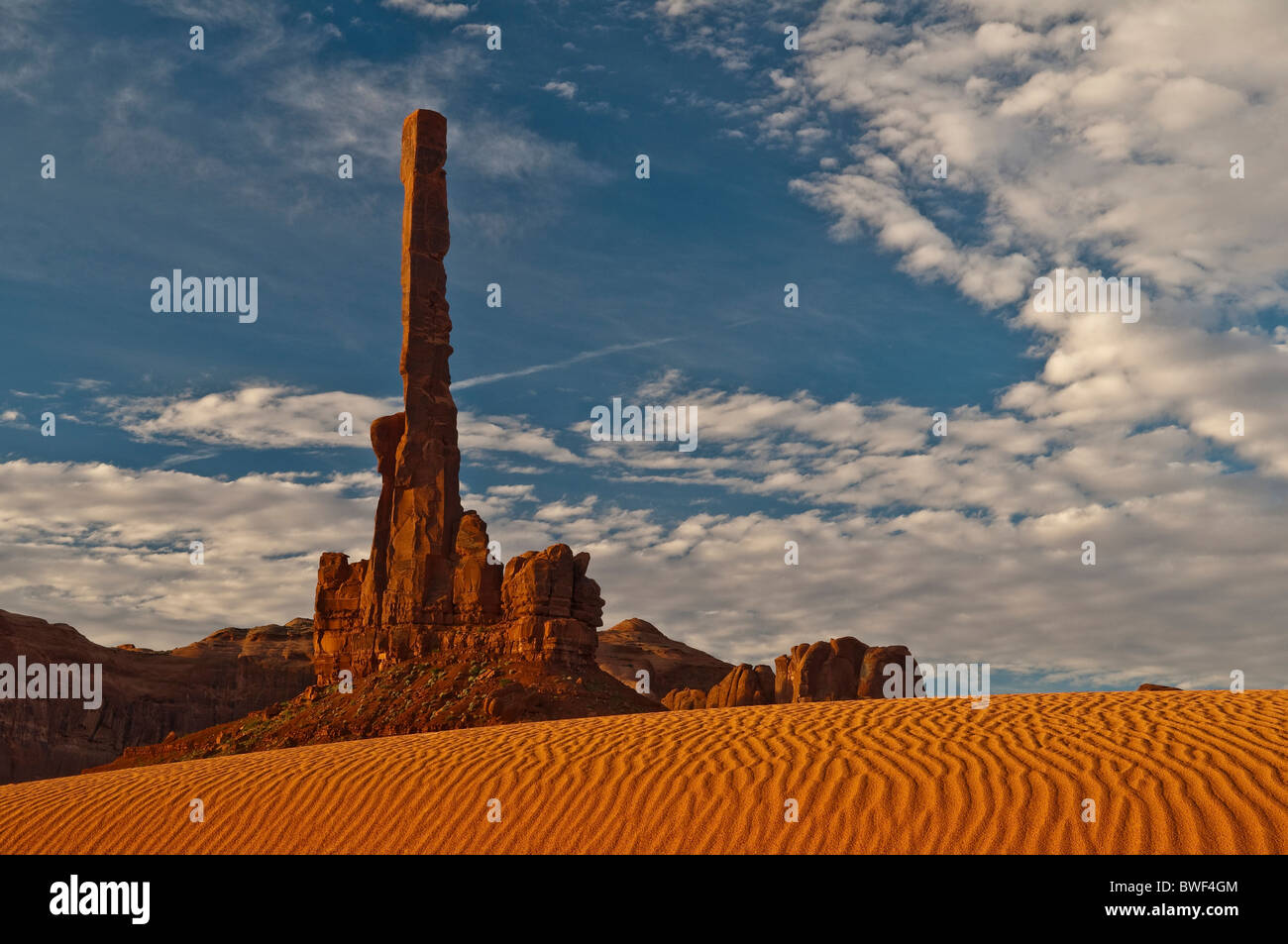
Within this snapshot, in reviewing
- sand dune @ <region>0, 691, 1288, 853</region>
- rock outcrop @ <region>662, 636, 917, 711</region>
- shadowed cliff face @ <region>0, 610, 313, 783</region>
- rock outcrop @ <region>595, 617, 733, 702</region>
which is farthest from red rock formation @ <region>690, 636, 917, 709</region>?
shadowed cliff face @ <region>0, 610, 313, 783</region>

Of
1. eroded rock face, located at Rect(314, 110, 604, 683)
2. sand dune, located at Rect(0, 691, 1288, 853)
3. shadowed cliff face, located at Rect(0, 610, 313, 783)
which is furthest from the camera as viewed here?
shadowed cliff face, located at Rect(0, 610, 313, 783)

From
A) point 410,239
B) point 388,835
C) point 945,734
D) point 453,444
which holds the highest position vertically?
point 410,239

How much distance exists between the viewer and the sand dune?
38.5ft

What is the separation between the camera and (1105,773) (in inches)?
495

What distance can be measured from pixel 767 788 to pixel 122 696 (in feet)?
207

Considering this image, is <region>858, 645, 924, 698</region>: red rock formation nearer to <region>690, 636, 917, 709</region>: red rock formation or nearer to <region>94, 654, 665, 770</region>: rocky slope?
<region>690, 636, 917, 709</region>: red rock formation

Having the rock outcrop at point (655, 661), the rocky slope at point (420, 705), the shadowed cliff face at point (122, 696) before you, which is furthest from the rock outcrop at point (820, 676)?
the shadowed cliff face at point (122, 696)

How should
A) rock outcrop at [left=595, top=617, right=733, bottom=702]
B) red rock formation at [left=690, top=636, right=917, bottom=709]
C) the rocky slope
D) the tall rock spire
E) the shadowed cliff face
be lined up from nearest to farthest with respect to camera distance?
the rocky slope → the tall rock spire → red rock formation at [left=690, top=636, right=917, bottom=709] → the shadowed cliff face → rock outcrop at [left=595, top=617, right=733, bottom=702]

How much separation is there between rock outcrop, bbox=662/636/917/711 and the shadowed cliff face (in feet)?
119

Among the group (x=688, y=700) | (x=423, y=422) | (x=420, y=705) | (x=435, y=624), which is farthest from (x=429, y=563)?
(x=688, y=700)

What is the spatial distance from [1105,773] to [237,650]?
7503 centimetres
